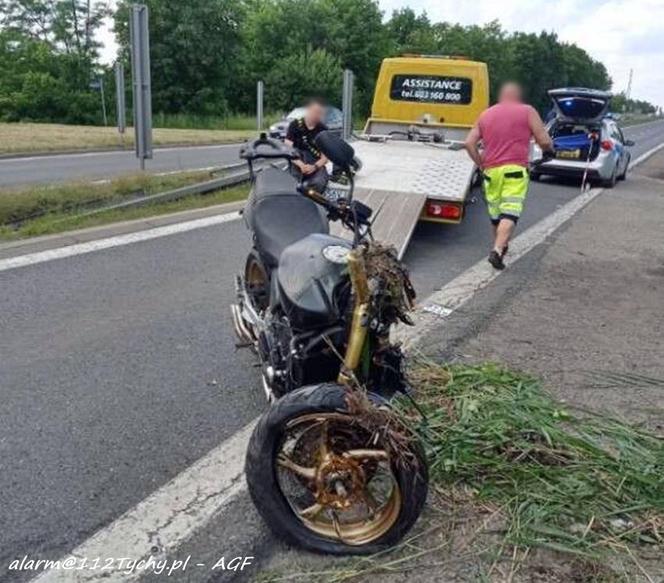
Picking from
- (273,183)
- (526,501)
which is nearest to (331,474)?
(526,501)

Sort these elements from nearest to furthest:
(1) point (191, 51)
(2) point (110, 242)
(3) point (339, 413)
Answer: (3) point (339, 413), (2) point (110, 242), (1) point (191, 51)

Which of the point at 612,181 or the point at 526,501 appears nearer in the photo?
the point at 526,501

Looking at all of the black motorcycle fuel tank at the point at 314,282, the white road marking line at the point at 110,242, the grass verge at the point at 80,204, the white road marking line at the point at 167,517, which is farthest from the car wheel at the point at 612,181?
the white road marking line at the point at 167,517

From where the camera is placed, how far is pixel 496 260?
697 centimetres

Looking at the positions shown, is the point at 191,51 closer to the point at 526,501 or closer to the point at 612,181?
the point at 612,181

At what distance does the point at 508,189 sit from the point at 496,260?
30.0 inches

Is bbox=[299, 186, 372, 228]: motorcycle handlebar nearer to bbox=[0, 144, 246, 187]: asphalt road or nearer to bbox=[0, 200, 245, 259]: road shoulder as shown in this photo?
bbox=[0, 200, 245, 259]: road shoulder

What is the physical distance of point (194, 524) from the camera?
110 inches

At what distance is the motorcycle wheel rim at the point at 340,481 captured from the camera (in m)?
2.51

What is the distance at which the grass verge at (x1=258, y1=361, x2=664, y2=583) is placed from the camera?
2.55 m

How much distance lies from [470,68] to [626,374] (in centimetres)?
798

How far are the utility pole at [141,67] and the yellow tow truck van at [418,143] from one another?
10.6ft

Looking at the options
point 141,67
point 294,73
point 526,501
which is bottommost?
point 526,501

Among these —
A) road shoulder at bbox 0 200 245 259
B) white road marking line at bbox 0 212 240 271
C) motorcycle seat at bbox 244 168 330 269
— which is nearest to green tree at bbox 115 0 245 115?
road shoulder at bbox 0 200 245 259
